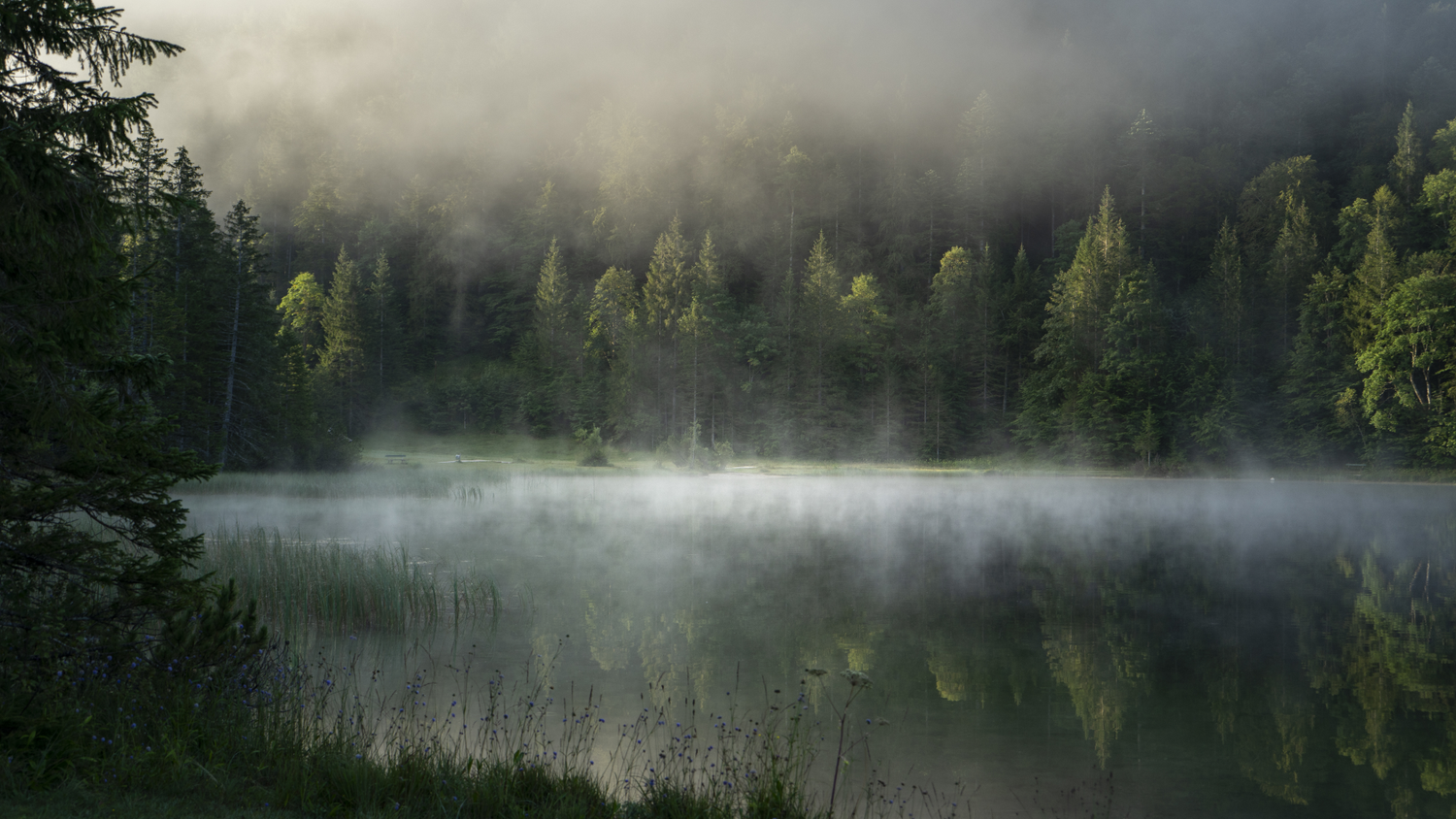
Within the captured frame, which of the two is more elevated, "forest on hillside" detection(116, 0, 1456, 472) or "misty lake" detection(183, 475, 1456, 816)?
"forest on hillside" detection(116, 0, 1456, 472)

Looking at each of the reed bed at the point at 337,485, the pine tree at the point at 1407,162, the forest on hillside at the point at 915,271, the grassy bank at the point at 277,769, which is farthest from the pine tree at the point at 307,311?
the pine tree at the point at 1407,162

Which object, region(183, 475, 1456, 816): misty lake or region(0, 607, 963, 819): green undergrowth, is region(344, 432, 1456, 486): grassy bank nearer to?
region(183, 475, 1456, 816): misty lake

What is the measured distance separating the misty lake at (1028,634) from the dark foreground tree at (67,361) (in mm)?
4923

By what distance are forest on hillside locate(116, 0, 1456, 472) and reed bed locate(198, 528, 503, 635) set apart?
21195mm

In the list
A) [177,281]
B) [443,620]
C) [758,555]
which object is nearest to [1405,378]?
[758,555]

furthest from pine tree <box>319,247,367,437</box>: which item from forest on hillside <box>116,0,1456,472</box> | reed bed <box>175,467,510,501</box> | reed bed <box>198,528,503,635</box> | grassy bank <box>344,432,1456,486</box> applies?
reed bed <box>198,528,503,635</box>

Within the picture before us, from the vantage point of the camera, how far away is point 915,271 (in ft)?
241

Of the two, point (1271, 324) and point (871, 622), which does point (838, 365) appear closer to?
point (1271, 324)

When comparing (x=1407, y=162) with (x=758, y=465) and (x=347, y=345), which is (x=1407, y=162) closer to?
(x=758, y=465)

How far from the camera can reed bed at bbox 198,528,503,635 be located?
1263 centimetres

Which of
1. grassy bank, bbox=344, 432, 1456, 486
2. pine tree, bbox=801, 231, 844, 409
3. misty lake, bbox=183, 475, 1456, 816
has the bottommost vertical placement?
misty lake, bbox=183, 475, 1456, 816

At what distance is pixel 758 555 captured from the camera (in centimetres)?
2166

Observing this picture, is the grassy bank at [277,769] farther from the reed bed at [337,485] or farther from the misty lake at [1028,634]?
the reed bed at [337,485]

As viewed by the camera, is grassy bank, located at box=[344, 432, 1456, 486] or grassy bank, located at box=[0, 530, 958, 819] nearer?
grassy bank, located at box=[0, 530, 958, 819]
